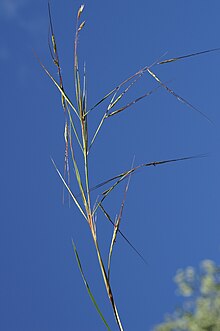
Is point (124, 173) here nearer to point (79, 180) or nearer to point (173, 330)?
point (79, 180)

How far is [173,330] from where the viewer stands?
19.4m

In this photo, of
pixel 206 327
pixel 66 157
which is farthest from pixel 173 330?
pixel 66 157

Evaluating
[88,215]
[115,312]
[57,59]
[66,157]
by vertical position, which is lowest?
[115,312]

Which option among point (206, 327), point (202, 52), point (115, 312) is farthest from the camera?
point (206, 327)

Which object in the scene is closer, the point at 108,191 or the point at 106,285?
the point at 106,285

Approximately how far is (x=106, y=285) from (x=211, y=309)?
1878 centimetres

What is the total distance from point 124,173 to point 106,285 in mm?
215

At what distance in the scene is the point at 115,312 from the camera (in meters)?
0.99

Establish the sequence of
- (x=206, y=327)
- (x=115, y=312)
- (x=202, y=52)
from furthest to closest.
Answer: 1. (x=206, y=327)
2. (x=202, y=52)
3. (x=115, y=312)

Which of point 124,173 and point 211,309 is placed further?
point 211,309

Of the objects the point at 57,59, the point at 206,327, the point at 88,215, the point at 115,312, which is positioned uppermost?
the point at 206,327

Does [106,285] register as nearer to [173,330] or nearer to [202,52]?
[202,52]

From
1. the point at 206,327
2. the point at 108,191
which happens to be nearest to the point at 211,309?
the point at 206,327

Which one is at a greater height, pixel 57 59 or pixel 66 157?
pixel 57 59
